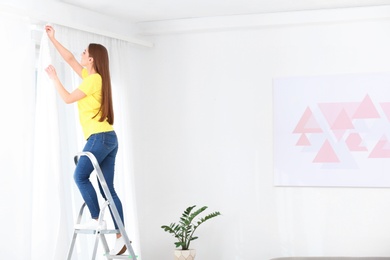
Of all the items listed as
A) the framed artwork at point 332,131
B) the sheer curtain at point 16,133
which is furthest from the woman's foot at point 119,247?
the framed artwork at point 332,131

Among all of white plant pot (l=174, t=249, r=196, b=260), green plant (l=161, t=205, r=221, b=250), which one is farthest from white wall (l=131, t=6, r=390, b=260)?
white plant pot (l=174, t=249, r=196, b=260)

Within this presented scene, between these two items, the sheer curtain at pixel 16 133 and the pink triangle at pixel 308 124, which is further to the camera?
the pink triangle at pixel 308 124

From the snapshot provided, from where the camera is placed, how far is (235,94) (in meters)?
6.24

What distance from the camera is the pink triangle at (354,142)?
Result: 5.88 metres

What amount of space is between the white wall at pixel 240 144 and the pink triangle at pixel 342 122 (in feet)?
1.21

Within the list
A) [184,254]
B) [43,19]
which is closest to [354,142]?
[184,254]

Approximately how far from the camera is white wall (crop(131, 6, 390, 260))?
5902mm

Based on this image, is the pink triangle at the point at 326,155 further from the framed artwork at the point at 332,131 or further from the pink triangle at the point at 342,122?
the pink triangle at the point at 342,122

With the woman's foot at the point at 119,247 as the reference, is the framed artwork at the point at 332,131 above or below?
above

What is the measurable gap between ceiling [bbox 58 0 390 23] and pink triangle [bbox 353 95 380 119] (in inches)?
31.3

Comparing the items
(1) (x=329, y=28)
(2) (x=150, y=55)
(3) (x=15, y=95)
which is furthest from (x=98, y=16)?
(1) (x=329, y=28)

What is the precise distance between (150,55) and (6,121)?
82.1 inches

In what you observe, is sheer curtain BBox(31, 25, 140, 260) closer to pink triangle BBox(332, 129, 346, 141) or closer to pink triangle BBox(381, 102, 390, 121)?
pink triangle BBox(332, 129, 346, 141)

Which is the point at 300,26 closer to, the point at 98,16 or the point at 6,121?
the point at 98,16
